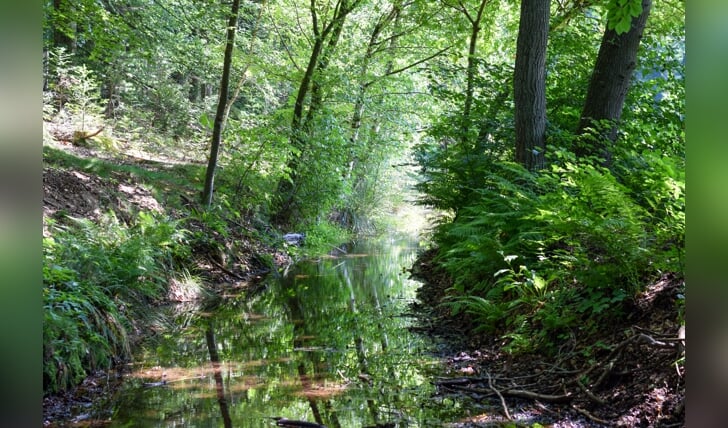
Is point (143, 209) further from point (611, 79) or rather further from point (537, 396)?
point (611, 79)

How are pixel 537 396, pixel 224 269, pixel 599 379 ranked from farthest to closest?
1. pixel 224 269
2. pixel 537 396
3. pixel 599 379

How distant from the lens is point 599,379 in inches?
141

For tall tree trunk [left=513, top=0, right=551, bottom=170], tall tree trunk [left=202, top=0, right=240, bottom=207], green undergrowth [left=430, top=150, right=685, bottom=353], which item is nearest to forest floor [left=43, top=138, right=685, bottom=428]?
green undergrowth [left=430, top=150, right=685, bottom=353]

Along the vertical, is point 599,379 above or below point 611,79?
below

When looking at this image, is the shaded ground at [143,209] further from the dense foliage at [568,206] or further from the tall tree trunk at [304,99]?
A: the dense foliage at [568,206]

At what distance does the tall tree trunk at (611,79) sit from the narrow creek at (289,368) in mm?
3321

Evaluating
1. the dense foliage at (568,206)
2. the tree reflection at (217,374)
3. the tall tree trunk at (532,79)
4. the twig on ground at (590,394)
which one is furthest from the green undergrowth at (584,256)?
the tree reflection at (217,374)

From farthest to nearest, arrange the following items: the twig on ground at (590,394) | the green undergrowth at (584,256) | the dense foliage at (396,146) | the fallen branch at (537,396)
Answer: the dense foliage at (396,146), the green undergrowth at (584,256), the fallen branch at (537,396), the twig on ground at (590,394)

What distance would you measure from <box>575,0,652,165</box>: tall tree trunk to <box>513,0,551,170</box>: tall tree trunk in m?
0.60

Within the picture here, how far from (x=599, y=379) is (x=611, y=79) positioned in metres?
4.72

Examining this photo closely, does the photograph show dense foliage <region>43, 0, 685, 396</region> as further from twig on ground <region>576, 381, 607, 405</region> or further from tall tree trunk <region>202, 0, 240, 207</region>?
twig on ground <region>576, 381, 607, 405</region>

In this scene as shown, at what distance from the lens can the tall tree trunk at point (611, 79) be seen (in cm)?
694

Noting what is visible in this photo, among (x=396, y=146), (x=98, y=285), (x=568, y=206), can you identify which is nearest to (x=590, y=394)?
(x=568, y=206)

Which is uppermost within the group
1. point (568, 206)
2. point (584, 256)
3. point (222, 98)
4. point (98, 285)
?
point (222, 98)
